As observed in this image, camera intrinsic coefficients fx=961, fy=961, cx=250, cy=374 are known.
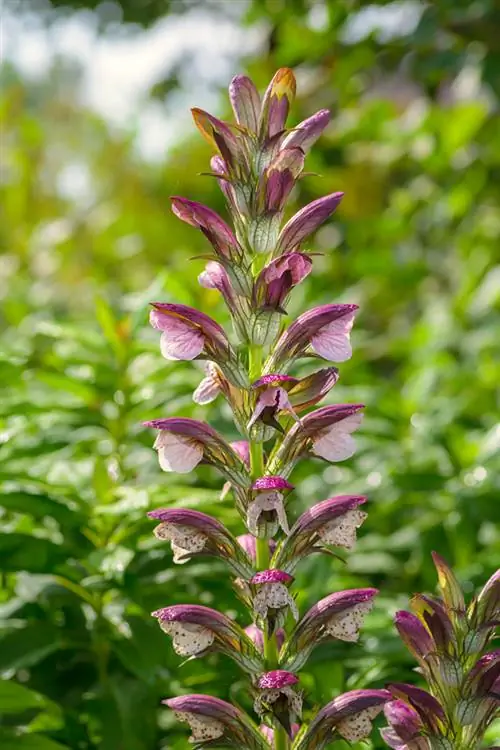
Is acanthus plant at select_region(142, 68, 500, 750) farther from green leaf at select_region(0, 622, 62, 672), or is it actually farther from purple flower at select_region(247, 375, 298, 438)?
green leaf at select_region(0, 622, 62, 672)

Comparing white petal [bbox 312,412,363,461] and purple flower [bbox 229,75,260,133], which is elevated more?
purple flower [bbox 229,75,260,133]

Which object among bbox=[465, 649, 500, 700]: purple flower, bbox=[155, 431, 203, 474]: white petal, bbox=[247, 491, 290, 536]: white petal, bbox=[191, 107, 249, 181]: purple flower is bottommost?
bbox=[465, 649, 500, 700]: purple flower

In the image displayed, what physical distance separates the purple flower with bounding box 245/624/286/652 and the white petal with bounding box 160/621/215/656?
0.07 meters

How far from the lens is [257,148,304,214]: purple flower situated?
105 centimetres

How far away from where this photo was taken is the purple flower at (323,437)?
108 cm

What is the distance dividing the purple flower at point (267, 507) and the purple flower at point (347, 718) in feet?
0.66

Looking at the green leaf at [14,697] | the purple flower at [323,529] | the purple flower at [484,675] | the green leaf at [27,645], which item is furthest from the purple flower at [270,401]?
the green leaf at [27,645]

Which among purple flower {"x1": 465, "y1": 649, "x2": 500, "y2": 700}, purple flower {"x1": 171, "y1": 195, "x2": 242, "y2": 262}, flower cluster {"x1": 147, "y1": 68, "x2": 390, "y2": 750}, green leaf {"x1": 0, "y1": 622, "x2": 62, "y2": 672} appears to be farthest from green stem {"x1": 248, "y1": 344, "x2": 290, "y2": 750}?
green leaf {"x1": 0, "y1": 622, "x2": 62, "y2": 672}

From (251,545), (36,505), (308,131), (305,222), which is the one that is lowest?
(251,545)

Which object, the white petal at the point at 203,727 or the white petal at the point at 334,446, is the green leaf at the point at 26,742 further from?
the white petal at the point at 334,446

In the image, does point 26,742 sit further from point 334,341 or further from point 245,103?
point 245,103

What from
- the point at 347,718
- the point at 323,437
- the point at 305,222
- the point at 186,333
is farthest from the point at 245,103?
the point at 347,718

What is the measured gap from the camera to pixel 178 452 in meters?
1.09

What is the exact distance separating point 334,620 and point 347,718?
11 cm
